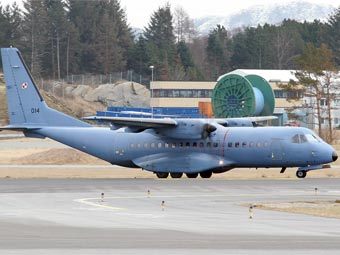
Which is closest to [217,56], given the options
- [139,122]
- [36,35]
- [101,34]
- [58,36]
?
[101,34]

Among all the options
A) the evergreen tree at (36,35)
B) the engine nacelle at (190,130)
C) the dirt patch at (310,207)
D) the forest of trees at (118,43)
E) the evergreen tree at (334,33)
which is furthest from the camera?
the evergreen tree at (334,33)

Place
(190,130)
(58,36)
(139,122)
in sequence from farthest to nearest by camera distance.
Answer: (58,36)
(190,130)
(139,122)

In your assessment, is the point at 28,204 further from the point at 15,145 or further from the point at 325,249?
the point at 15,145

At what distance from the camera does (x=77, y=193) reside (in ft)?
122

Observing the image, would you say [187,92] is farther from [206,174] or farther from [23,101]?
[206,174]

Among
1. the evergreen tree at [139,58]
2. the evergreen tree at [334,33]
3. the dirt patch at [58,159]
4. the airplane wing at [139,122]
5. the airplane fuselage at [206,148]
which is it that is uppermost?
the evergreen tree at [334,33]

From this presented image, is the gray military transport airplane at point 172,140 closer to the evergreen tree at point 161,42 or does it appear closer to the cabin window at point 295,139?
the cabin window at point 295,139

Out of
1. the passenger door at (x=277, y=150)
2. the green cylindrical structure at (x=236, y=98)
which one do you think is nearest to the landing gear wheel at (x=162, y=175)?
the passenger door at (x=277, y=150)

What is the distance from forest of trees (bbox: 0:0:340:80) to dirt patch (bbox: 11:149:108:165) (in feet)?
212

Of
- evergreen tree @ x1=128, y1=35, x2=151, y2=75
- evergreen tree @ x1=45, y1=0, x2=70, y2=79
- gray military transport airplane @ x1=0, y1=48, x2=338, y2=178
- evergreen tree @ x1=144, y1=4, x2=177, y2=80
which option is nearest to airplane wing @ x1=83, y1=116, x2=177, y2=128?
gray military transport airplane @ x1=0, y1=48, x2=338, y2=178

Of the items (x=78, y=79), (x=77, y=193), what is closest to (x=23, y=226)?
(x=77, y=193)

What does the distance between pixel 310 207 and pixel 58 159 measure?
33356mm

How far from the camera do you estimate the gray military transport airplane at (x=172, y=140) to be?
154ft

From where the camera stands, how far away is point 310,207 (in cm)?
3103
